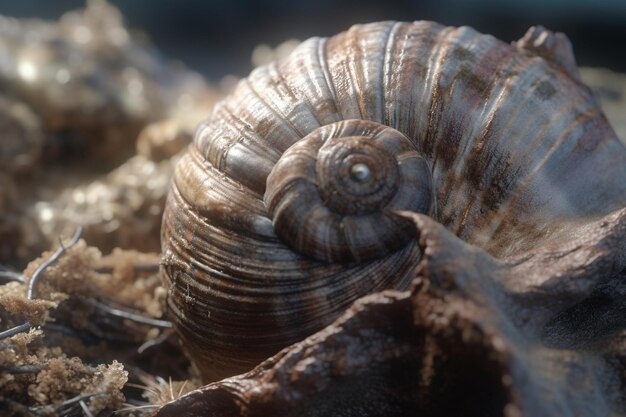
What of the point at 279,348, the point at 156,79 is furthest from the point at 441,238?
the point at 156,79

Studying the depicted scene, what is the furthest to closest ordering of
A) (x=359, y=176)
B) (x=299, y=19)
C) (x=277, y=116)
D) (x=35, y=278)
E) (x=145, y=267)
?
(x=299, y=19) < (x=145, y=267) < (x=35, y=278) < (x=277, y=116) < (x=359, y=176)

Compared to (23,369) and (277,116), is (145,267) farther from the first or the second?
(277,116)

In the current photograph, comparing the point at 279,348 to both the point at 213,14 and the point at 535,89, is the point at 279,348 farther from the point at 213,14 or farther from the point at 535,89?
the point at 213,14

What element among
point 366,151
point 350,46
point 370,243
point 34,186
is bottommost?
point 34,186

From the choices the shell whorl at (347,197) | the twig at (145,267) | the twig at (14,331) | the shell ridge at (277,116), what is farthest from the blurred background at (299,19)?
the twig at (14,331)

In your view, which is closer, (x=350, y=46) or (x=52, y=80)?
(x=350, y=46)

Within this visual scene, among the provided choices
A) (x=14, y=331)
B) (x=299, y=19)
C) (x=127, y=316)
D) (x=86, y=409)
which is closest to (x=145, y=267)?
(x=127, y=316)
